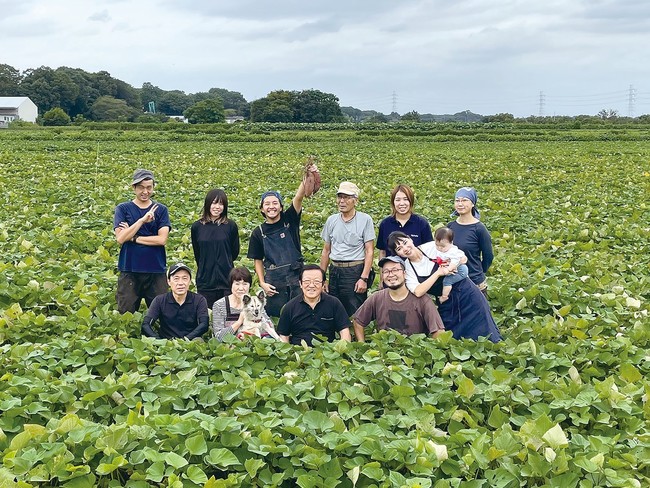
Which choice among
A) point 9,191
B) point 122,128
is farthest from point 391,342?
point 122,128

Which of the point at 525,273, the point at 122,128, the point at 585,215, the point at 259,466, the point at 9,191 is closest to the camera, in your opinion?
the point at 259,466

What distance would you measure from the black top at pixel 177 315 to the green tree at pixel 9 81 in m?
112

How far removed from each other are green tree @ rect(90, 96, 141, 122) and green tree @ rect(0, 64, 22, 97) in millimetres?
16340

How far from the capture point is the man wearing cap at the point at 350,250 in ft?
20.7

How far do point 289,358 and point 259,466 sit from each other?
179cm

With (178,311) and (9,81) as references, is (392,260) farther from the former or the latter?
(9,81)

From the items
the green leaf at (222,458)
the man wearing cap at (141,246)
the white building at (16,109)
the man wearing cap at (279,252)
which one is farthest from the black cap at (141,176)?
the white building at (16,109)

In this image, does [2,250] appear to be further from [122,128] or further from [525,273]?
[122,128]

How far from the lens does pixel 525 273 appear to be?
8422 mm

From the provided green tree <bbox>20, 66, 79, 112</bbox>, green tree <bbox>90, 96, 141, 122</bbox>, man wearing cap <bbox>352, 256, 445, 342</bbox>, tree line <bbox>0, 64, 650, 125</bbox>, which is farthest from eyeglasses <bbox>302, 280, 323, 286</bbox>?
green tree <bbox>20, 66, 79, 112</bbox>

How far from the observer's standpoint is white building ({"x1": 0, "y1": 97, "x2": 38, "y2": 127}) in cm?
9144

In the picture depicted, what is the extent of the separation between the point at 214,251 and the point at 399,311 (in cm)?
196

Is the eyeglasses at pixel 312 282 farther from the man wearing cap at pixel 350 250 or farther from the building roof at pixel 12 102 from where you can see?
the building roof at pixel 12 102

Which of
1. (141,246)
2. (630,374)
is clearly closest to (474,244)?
(630,374)
